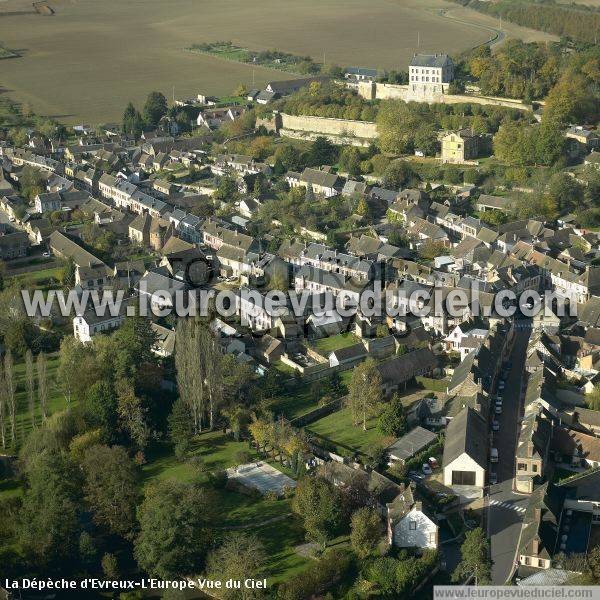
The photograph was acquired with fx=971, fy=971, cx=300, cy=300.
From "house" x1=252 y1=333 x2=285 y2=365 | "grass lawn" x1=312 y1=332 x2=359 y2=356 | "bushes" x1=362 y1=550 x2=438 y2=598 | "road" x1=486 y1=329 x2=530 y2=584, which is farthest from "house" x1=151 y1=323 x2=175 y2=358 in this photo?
"bushes" x1=362 y1=550 x2=438 y2=598

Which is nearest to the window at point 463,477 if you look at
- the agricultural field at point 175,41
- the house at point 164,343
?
the house at point 164,343

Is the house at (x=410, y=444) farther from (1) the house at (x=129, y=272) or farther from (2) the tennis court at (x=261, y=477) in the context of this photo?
(1) the house at (x=129, y=272)

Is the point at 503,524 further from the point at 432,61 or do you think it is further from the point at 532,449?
the point at 432,61

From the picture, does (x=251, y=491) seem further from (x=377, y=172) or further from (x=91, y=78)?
(x=91, y=78)

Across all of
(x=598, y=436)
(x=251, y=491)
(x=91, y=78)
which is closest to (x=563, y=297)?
(x=598, y=436)

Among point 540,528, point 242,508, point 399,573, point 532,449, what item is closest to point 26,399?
point 242,508

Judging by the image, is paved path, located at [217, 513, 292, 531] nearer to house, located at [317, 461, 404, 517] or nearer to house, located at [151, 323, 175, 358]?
house, located at [317, 461, 404, 517]
